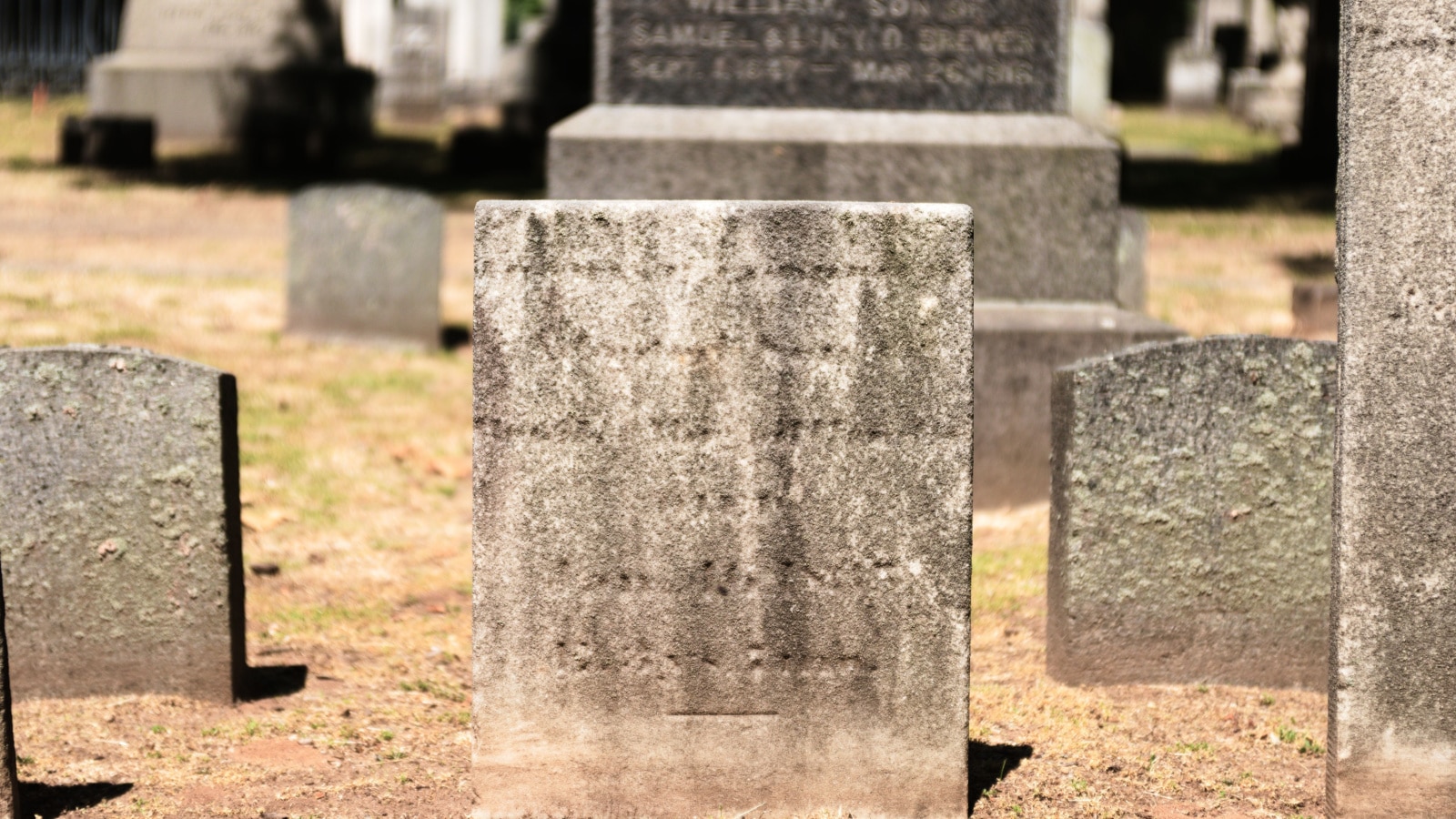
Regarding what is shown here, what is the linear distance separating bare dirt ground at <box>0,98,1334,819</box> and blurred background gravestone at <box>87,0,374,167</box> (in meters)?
7.33

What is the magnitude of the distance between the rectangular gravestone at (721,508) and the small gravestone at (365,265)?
542cm

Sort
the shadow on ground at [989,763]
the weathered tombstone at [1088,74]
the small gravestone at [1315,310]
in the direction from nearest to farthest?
1. the shadow on ground at [989,763]
2. the small gravestone at [1315,310]
3. the weathered tombstone at [1088,74]

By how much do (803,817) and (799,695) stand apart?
0.25 metres

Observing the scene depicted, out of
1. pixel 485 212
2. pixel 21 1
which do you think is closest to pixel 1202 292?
pixel 485 212

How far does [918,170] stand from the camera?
616cm

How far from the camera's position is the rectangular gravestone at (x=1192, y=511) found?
418cm

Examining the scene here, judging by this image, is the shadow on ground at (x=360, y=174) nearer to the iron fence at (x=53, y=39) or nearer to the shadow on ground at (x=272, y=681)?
the iron fence at (x=53, y=39)

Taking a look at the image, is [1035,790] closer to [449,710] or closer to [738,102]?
[449,710]

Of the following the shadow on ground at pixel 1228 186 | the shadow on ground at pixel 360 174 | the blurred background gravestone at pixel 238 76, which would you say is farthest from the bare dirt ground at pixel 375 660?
the blurred background gravestone at pixel 238 76

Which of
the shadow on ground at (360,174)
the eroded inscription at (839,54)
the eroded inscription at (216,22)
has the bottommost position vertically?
the shadow on ground at (360,174)

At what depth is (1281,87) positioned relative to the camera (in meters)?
23.4

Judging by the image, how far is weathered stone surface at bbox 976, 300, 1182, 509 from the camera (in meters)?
6.08

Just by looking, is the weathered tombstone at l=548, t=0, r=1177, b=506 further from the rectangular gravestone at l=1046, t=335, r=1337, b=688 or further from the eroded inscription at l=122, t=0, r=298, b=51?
the eroded inscription at l=122, t=0, r=298, b=51

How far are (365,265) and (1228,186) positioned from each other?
1071 cm
